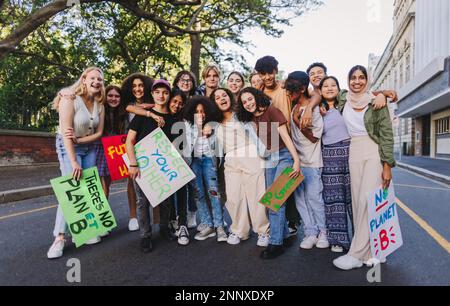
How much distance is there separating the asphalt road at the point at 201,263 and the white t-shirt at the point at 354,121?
1.21 metres

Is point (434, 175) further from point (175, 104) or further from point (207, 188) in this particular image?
point (175, 104)

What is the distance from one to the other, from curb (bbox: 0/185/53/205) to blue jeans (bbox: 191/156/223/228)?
506 cm

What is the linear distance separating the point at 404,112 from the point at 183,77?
91.8 ft

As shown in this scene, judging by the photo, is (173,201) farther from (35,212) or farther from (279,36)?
(279,36)

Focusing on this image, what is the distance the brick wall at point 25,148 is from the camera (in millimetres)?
12258

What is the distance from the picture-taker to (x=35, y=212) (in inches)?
227

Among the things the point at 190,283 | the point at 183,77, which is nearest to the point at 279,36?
the point at 183,77

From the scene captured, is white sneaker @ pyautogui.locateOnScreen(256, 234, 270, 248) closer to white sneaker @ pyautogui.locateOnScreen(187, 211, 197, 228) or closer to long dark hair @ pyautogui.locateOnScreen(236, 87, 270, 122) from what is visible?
white sneaker @ pyautogui.locateOnScreen(187, 211, 197, 228)

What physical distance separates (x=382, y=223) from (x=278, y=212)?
951 mm

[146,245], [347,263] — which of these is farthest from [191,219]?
[347,263]

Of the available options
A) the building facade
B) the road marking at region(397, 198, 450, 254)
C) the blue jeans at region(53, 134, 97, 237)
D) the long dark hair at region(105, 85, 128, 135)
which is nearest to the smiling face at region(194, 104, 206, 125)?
the long dark hair at region(105, 85, 128, 135)

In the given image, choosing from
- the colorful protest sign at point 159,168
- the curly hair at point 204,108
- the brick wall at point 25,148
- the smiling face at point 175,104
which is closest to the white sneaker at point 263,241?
the colorful protest sign at point 159,168

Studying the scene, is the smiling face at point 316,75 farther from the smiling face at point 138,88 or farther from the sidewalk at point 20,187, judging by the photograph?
the sidewalk at point 20,187

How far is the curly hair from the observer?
380 cm
